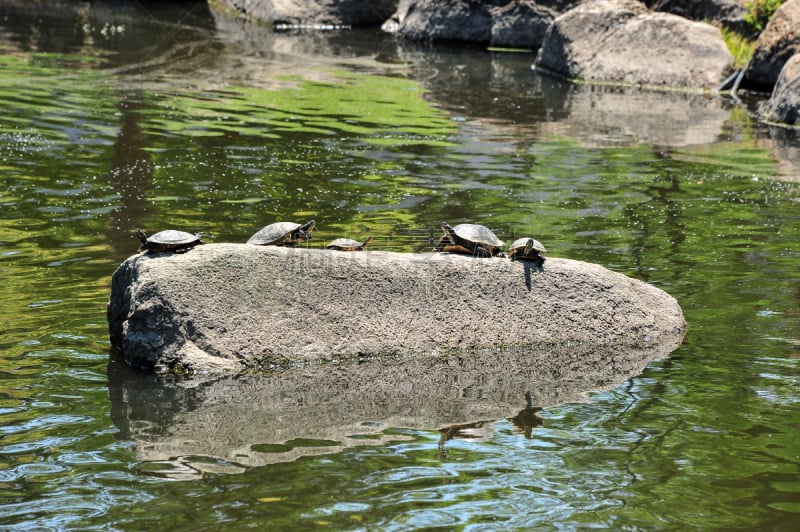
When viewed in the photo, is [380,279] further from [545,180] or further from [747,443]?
[545,180]

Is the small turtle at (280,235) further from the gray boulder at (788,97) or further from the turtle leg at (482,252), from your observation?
the gray boulder at (788,97)

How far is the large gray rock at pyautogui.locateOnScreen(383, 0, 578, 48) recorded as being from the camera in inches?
1043

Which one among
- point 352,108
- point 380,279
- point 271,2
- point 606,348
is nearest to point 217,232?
point 380,279

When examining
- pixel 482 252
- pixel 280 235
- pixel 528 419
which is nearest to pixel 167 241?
pixel 280 235

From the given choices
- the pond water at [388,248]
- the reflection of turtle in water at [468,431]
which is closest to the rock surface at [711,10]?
the pond water at [388,248]

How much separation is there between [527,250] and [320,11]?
79.4 feet

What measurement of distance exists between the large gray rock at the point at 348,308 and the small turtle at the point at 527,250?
8 cm

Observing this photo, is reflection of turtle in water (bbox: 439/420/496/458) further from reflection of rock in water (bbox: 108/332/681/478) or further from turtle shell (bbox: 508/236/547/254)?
turtle shell (bbox: 508/236/547/254)

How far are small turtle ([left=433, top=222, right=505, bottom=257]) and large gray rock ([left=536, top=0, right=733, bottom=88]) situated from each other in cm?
1551

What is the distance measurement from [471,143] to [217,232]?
606 cm

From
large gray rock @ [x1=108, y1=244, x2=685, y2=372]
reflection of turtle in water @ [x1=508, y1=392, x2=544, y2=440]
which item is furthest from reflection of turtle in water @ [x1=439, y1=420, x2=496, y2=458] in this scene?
large gray rock @ [x1=108, y1=244, x2=685, y2=372]

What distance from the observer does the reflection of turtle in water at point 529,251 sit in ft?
24.0

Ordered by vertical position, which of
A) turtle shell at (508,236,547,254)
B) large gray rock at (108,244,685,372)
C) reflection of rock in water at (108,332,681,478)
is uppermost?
turtle shell at (508,236,547,254)

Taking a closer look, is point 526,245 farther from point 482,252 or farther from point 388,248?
point 388,248
